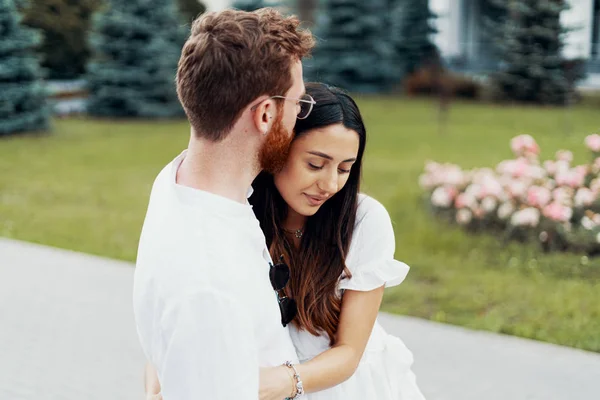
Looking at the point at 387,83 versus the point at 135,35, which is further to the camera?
the point at 387,83

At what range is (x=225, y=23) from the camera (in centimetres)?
163

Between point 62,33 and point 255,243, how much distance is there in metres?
22.9

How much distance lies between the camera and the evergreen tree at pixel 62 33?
2278cm

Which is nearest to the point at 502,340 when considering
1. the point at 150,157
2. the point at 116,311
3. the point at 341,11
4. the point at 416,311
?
the point at 416,311

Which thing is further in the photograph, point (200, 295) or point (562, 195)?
point (562, 195)

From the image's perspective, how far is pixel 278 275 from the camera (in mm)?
1859

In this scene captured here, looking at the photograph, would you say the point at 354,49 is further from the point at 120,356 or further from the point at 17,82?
the point at 120,356

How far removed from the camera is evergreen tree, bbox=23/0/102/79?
22.8 m

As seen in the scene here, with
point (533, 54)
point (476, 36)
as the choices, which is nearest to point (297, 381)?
point (533, 54)

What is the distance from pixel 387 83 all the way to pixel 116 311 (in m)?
20.2

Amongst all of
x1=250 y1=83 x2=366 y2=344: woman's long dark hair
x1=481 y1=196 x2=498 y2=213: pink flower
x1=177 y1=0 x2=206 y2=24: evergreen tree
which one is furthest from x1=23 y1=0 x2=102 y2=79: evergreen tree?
x1=250 y1=83 x2=366 y2=344: woman's long dark hair

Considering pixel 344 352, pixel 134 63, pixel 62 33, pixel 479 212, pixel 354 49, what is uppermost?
pixel 344 352

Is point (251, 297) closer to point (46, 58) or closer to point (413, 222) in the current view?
point (413, 222)

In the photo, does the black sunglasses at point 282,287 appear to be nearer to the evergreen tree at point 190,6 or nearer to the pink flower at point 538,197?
the pink flower at point 538,197
